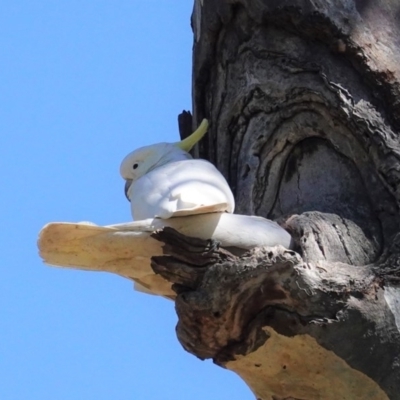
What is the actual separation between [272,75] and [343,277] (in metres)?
0.60

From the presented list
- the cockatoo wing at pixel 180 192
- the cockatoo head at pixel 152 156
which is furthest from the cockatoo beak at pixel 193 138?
the cockatoo wing at pixel 180 192

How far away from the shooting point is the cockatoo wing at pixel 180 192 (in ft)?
5.87

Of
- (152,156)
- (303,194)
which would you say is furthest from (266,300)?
(152,156)

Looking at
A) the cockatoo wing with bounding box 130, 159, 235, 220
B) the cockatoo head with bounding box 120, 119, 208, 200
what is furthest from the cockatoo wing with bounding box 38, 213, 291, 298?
the cockatoo head with bounding box 120, 119, 208, 200

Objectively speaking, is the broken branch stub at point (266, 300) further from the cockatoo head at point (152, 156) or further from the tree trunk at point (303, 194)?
the cockatoo head at point (152, 156)

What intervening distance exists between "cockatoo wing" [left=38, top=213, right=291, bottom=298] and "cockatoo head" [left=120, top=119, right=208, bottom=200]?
0.42 m

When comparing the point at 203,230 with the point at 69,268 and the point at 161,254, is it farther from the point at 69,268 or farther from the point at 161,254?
the point at 69,268

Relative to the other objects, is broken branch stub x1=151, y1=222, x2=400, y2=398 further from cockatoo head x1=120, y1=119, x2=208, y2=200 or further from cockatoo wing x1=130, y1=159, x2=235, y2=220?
cockatoo head x1=120, y1=119, x2=208, y2=200

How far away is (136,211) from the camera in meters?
1.94

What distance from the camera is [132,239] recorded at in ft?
5.82

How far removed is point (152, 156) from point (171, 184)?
32 centimetres

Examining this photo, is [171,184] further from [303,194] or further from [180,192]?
[303,194]

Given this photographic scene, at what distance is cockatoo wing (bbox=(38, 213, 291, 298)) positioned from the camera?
178 centimetres

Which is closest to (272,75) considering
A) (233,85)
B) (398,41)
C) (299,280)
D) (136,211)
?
(233,85)
